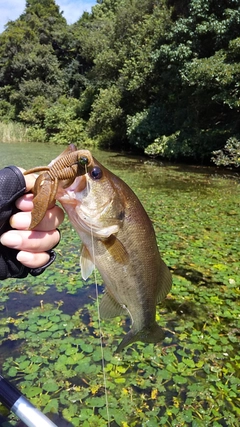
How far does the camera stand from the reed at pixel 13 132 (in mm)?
27891

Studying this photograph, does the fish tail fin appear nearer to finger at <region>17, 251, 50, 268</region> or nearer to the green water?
finger at <region>17, 251, 50, 268</region>

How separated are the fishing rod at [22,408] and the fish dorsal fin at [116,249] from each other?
0.67 m

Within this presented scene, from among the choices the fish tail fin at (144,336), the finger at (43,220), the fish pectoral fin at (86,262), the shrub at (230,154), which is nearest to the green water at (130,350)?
the fish tail fin at (144,336)

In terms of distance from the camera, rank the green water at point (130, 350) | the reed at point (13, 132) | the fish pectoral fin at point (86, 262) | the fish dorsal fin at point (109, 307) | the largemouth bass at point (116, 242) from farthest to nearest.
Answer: the reed at point (13, 132), the green water at point (130, 350), the fish dorsal fin at point (109, 307), the fish pectoral fin at point (86, 262), the largemouth bass at point (116, 242)

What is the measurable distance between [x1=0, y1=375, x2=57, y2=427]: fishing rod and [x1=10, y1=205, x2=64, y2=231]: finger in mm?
704

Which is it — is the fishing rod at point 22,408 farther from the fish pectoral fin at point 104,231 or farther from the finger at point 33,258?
the fish pectoral fin at point 104,231

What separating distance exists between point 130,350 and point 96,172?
2.48 m

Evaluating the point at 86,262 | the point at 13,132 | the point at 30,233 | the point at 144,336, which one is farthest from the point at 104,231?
the point at 13,132

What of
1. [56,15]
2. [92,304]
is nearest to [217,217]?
[92,304]

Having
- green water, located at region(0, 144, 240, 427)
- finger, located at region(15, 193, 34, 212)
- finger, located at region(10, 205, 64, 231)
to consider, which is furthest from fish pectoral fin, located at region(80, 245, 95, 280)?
green water, located at region(0, 144, 240, 427)

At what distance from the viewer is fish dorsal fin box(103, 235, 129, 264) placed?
1577mm

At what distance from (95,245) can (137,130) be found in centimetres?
1812

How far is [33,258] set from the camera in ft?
4.94

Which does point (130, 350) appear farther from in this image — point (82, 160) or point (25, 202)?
point (82, 160)
